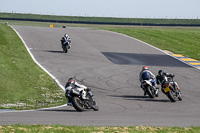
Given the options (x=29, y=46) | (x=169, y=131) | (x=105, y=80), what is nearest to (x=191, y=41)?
(x=29, y=46)

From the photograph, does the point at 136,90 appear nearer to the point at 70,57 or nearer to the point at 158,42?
the point at 70,57

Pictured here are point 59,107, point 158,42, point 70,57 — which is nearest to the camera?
point 59,107

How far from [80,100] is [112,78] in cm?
1115

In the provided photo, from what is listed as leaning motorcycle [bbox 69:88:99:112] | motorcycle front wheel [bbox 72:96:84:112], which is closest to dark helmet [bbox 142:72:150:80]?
leaning motorcycle [bbox 69:88:99:112]

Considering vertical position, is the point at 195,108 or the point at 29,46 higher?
the point at 29,46

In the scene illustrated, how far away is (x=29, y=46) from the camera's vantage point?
40719mm

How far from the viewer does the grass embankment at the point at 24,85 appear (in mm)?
20453

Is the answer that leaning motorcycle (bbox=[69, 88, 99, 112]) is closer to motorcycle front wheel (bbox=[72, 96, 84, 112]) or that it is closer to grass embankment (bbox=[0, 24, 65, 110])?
motorcycle front wheel (bbox=[72, 96, 84, 112])

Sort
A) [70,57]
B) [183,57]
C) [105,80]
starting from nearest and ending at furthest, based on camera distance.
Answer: [105,80] < [70,57] < [183,57]

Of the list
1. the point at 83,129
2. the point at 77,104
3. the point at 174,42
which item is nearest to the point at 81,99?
the point at 77,104

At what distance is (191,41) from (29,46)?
20.4m

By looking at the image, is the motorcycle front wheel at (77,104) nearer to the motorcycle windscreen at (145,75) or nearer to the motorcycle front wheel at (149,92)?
the motorcycle front wheel at (149,92)

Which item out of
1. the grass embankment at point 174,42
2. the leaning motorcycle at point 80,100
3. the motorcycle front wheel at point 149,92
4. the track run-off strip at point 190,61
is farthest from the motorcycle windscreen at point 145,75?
the grass embankment at point 174,42

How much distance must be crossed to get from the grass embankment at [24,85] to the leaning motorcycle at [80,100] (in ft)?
8.28
